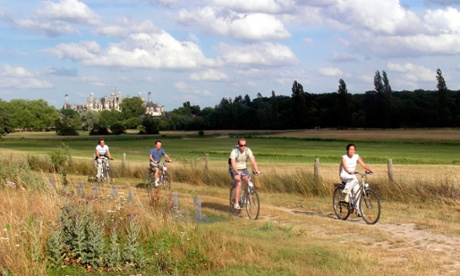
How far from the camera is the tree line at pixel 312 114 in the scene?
10769 centimetres

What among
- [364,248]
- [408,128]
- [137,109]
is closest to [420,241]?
[364,248]

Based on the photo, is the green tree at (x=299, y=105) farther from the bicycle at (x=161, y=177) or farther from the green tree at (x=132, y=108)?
the bicycle at (x=161, y=177)

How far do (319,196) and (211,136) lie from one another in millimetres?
94565

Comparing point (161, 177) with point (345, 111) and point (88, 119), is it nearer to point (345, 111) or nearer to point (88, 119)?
point (345, 111)

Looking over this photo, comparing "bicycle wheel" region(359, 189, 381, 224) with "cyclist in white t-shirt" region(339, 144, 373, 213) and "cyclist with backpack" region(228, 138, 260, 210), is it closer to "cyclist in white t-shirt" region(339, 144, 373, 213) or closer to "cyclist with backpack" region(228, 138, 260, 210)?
"cyclist in white t-shirt" region(339, 144, 373, 213)

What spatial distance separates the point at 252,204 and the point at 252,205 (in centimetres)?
3

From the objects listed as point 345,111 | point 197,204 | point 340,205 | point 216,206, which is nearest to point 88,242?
point 197,204

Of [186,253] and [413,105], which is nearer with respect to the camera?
[186,253]

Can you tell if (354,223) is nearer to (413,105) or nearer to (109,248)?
(109,248)

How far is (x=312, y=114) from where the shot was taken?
5007 inches

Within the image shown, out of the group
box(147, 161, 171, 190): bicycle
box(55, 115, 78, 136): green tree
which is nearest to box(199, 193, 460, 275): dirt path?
box(147, 161, 171, 190): bicycle

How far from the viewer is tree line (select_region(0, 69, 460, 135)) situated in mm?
107688

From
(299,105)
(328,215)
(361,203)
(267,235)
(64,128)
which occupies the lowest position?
(328,215)

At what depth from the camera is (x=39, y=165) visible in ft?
105
